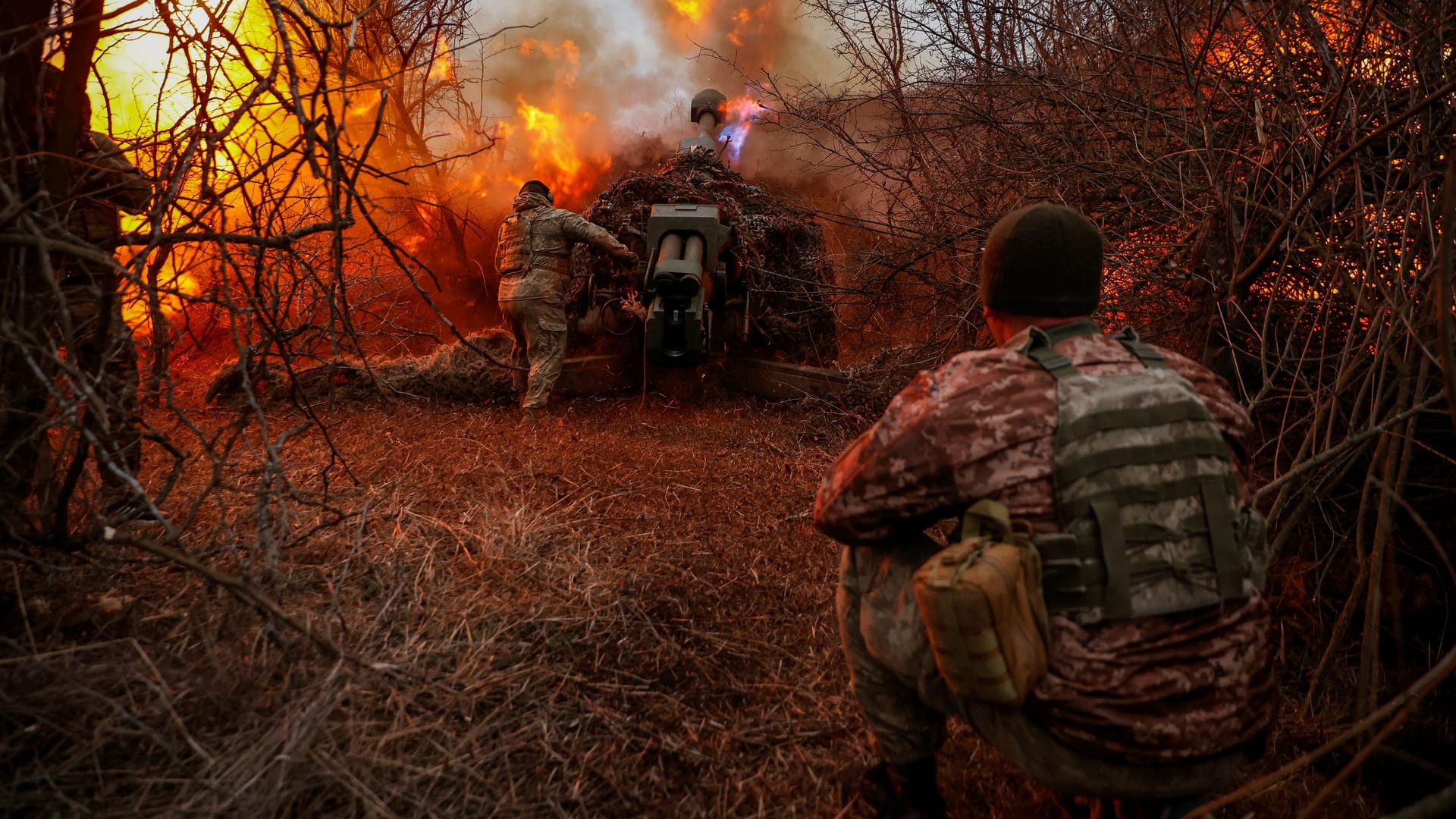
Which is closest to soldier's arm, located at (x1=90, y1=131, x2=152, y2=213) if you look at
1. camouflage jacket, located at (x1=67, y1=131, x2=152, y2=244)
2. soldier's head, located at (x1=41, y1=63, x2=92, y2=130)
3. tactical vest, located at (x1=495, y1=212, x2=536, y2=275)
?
camouflage jacket, located at (x1=67, y1=131, x2=152, y2=244)

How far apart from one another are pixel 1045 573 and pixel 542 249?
694 cm

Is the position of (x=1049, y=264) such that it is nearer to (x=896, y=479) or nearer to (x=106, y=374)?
(x=896, y=479)

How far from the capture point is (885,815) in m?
2.38

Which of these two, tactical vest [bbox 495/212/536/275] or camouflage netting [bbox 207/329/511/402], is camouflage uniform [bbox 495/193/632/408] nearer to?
tactical vest [bbox 495/212/536/275]

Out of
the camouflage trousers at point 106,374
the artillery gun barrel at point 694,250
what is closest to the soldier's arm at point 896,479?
the camouflage trousers at point 106,374

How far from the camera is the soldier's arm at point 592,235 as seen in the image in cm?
798

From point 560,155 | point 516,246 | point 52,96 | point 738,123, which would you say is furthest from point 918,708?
point 738,123

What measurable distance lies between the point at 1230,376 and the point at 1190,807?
2380 millimetres

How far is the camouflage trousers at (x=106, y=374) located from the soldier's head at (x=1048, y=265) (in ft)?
7.22

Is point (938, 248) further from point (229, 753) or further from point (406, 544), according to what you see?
point (229, 753)

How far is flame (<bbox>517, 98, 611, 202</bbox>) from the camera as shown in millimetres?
14445

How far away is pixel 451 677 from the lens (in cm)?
278

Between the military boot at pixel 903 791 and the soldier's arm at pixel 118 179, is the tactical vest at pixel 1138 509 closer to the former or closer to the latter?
the military boot at pixel 903 791

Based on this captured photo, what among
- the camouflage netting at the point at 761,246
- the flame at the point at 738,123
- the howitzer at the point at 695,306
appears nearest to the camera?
the howitzer at the point at 695,306
